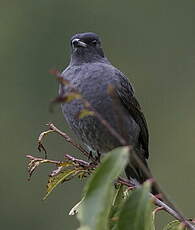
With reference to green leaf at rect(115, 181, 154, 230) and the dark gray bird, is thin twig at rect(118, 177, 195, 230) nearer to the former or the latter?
green leaf at rect(115, 181, 154, 230)

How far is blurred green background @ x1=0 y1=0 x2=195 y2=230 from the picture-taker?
18.5 m

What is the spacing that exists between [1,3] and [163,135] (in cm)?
824

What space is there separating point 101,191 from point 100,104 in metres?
2.91

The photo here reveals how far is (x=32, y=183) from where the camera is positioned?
19797 millimetres

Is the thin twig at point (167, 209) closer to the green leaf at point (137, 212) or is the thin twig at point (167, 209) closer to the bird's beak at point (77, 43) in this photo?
the green leaf at point (137, 212)

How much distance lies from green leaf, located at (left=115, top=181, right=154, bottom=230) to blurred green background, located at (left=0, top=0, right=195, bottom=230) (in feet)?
36.4

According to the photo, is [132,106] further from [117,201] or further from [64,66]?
[64,66]

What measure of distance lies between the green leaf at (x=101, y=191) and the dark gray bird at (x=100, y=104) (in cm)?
258

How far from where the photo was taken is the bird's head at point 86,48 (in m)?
7.00

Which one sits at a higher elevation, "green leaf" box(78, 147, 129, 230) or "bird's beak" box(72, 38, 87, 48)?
"green leaf" box(78, 147, 129, 230)

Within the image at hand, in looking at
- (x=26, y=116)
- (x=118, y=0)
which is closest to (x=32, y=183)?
(x=26, y=116)

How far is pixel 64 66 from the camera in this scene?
20.7 metres

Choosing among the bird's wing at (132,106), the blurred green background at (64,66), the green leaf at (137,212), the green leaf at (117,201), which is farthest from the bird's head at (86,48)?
the blurred green background at (64,66)

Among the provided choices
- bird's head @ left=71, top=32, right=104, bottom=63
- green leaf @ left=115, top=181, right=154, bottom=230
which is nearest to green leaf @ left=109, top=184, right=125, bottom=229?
green leaf @ left=115, top=181, right=154, bottom=230
